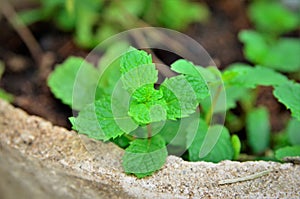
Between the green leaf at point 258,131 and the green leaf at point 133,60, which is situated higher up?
the green leaf at point 133,60

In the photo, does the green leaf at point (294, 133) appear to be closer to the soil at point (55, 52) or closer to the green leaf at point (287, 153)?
the green leaf at point (287, 153)

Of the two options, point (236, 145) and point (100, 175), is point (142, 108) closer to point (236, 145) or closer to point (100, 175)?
point (100, 175)

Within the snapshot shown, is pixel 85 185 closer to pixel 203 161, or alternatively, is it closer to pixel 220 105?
pixel 203 161

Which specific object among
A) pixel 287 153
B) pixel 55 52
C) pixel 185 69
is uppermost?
pixel 55 52

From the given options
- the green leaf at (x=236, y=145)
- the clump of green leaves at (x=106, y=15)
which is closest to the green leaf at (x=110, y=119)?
the green leaf at (x=236, y=145)

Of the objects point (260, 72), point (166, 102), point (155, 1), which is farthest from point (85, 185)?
point (155, 1)

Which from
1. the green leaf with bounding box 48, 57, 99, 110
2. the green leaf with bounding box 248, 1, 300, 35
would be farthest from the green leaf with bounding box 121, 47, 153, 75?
the green leaf with bounding box 248, 1, 300, 35

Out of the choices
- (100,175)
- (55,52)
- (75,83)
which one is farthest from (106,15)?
(100,175)
